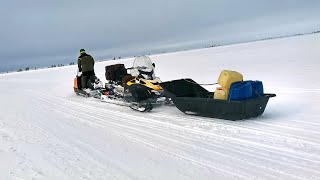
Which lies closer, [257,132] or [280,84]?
[257,132]

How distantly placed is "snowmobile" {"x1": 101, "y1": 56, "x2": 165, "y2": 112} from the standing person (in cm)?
154

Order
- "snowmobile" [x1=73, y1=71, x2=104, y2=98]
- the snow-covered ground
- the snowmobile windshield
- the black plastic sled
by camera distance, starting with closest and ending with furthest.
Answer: the snow-covered ground, the black plastic sled, the snowmobile windshield, "snowmobile" [x1=73, y1=71, x2=104, y2=98]

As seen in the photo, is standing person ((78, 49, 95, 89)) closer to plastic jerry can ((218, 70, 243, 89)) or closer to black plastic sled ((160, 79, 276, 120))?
black plastic sled ((160, 79, 276, 120))

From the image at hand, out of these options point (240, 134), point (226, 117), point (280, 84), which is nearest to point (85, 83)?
point (280, 84)

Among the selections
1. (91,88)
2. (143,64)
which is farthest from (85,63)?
(143,64)

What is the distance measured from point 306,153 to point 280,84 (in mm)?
6028

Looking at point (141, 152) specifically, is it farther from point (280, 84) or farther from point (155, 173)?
point (280, 84)

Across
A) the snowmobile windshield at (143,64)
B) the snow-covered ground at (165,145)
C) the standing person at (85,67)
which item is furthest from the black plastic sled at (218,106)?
the standing person at (85,67)

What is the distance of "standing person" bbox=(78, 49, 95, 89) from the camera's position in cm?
1189

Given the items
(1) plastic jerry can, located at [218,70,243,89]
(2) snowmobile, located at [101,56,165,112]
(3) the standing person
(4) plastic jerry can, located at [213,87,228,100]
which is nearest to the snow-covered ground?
(2) snowmobile, located at [101,56,165,112]

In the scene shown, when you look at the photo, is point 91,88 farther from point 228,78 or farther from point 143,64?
point 228,78

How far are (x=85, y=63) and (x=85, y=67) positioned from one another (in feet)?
0.45

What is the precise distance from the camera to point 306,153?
4.27 meters

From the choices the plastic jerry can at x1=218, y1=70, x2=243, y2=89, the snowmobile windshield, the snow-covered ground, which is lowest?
the snow-covered ground
